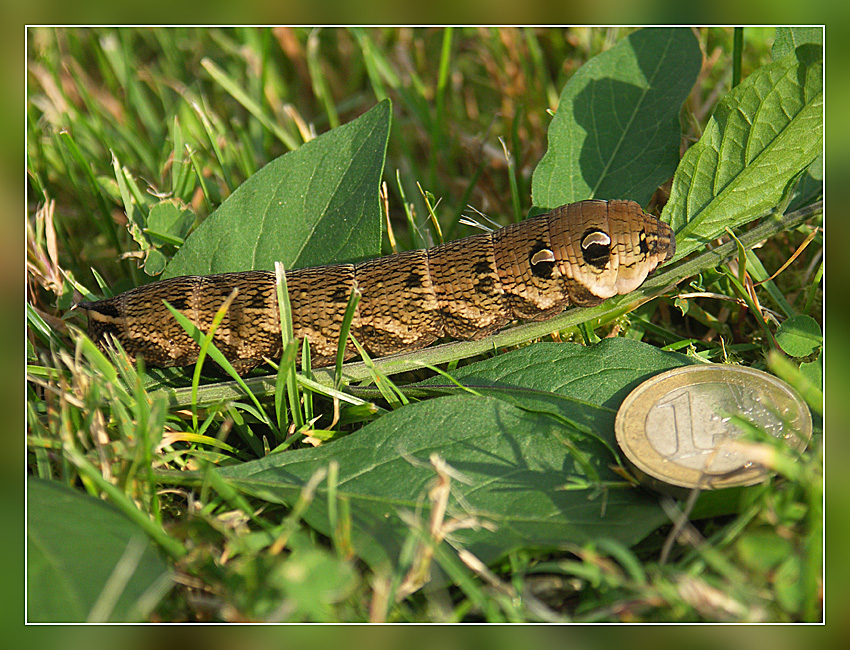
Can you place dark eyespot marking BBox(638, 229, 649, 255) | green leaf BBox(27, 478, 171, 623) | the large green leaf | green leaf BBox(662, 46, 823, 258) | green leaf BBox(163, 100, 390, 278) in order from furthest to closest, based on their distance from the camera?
green leaf BBox(163, 100, 390, 278) → dark eyespot marking BBox(638, 229, 649, 255) → green leaf BBox(662, 46, 823, 258) → the large green leaf → green leaf BBox(27, 478, 171, 623)

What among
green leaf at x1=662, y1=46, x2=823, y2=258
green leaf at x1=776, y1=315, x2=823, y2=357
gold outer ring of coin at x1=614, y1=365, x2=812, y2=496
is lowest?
gold outer ring of coin at x1=614, y1=365, x2=812, y2=496

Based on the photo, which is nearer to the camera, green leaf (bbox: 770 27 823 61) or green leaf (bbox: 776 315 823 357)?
→ green leaf (bbox: 776 315 823 357)

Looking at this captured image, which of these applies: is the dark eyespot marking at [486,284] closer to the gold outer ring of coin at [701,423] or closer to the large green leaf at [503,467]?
the large green leaf at [503,467]

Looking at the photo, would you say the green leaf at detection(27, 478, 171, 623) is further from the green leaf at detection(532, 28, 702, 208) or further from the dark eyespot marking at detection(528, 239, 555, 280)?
the green leaf at detection(532, 28, 702, 208)

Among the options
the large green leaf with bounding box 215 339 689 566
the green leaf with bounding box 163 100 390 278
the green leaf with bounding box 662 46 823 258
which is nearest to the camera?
the large green leaf with bounding box 215 339 689 566

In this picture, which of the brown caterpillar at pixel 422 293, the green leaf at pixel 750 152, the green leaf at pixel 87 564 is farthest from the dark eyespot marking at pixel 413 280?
the green leaf at pixel 87 564

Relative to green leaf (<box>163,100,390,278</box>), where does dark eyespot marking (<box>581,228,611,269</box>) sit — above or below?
below

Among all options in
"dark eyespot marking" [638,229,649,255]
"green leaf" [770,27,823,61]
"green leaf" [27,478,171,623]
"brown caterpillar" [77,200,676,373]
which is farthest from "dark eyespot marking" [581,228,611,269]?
"green leaf" [27,478,171,623]
